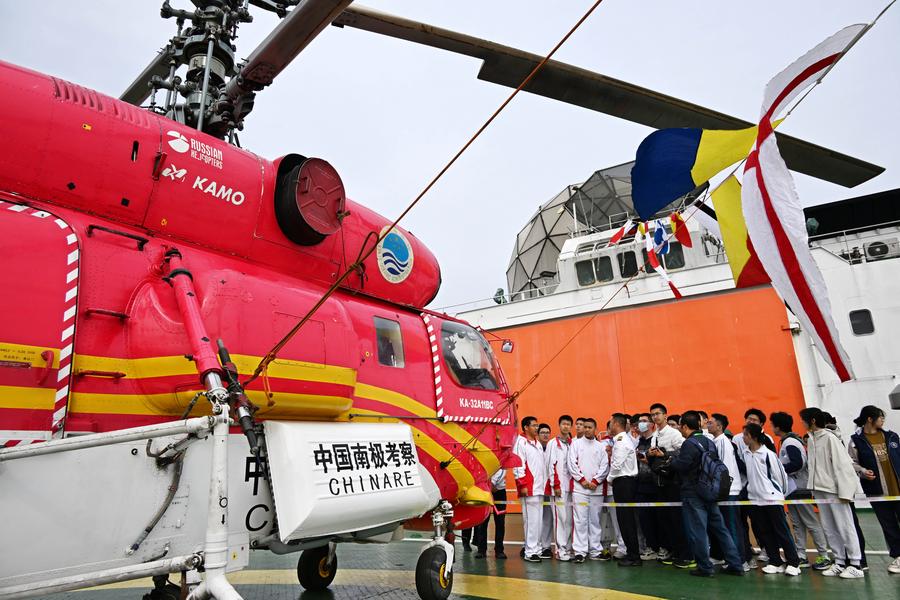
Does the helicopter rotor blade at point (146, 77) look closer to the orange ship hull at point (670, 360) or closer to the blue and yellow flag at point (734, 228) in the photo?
the blue and yellow flag at point (734, 228)

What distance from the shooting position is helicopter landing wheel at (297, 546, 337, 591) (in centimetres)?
619

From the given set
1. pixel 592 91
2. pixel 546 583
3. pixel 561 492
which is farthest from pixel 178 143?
pixel 561 492

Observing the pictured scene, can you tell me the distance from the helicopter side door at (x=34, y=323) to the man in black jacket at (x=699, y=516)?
6203 mm

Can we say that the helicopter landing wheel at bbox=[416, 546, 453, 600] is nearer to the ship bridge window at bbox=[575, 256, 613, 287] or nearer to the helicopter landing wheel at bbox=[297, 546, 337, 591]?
the helicopter landing wheel at bbox=[297, 546, 337, 591]

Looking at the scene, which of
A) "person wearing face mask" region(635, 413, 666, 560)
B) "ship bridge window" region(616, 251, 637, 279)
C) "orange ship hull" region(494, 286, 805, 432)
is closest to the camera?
"person wearing face mask" region(635, 413, 666, 560)

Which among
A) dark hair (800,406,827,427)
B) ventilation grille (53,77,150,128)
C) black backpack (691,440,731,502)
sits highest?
ventilation grille (53,77,150,128)

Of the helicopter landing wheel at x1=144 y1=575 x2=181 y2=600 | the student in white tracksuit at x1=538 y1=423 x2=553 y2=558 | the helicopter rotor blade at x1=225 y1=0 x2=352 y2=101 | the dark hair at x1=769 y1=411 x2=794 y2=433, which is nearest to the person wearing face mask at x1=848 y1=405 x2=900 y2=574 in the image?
the dark hair at x1=769 y1=411 x2=794 y2=433

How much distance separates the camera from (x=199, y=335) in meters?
3.04

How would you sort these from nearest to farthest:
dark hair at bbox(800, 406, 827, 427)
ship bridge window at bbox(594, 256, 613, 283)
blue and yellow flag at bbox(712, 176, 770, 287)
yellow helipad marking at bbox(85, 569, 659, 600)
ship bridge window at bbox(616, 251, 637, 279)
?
blue and yellow flag at bbox(712, 176, 770, 287) → yellow helipad marking at bbox(85, 569, 659, 600) → dark hair at bbox(800, 406, 827, 427) → ship bridge window at bbox(616, 251, 637, 279) → ship bridge window at bbox(594, 256, 613, 283)

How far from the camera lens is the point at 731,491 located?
7066 mm

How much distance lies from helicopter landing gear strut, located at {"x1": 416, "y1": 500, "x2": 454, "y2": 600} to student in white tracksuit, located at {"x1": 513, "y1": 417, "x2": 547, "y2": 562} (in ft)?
9.60

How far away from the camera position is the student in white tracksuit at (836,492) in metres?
6.05

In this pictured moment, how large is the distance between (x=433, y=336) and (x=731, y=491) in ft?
14.6

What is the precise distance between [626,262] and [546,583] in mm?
11973
